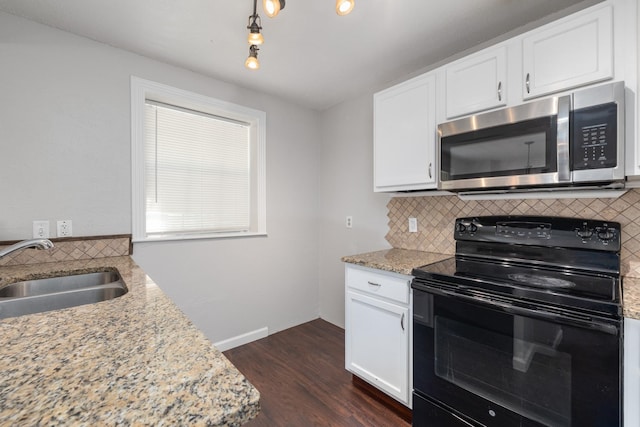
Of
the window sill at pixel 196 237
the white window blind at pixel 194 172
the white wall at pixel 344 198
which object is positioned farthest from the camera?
the white wall at pixel 344 198

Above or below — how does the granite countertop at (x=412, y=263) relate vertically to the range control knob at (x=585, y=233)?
below

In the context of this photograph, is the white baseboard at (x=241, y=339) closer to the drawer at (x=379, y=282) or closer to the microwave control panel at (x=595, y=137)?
the drawer at (x=379, y=282)

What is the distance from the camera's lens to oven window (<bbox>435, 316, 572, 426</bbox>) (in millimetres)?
1092

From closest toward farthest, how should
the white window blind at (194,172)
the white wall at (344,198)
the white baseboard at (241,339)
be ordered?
the white window blind at (194,172) < the white baseboard at (241,339) < the white wall at (344,198)

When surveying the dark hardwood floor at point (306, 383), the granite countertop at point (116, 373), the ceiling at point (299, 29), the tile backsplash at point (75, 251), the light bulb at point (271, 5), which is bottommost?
the dark hardwood floor at point (306, 383)

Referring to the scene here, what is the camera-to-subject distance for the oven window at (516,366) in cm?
109

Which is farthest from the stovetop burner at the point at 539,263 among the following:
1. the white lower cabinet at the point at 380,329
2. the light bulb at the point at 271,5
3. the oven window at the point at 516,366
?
the light bulb at the point at 271,5

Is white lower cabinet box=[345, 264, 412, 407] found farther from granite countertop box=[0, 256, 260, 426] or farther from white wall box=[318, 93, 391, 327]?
granite countertop box=[0, 256, 260, 426]

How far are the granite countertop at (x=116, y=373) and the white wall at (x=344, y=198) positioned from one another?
1.97 metres

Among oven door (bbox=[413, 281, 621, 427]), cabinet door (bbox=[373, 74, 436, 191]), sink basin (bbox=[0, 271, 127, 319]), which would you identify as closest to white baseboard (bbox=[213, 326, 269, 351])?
sink basin (bbox=[0, 271, 127, 319])

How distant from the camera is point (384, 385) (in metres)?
1.74

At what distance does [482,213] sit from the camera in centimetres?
186

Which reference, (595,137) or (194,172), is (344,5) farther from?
(194,172)

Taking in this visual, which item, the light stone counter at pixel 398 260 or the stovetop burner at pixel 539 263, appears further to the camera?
the light stone counter at pixel 398 260
